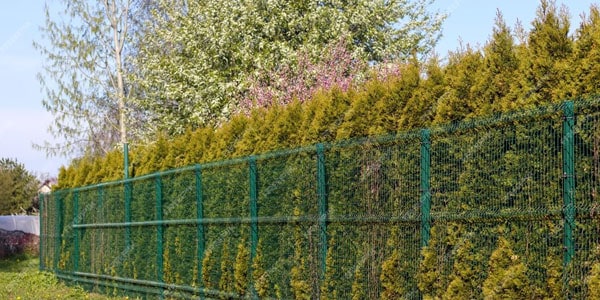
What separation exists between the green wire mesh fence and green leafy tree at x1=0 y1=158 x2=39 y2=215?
33751mm

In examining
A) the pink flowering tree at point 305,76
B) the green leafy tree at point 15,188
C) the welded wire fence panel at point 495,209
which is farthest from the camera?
the green leafy tree at point 15,188

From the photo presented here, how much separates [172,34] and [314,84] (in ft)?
19.8

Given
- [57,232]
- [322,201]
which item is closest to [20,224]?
[57,232]

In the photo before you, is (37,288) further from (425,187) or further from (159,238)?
(425,187)

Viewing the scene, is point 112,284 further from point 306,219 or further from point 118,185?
point 306,219

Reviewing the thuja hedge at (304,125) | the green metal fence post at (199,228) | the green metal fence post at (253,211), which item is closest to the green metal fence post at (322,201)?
the thuja hedge at (304,125)

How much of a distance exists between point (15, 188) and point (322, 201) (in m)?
40.9

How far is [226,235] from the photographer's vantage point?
1359cm

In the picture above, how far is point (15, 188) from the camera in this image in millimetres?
48781

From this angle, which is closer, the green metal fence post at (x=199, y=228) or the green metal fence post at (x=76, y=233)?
the green metal fence post at (x=199, y=228)

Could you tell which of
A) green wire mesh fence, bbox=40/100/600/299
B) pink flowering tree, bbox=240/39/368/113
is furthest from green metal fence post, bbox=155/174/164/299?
pink flowering tree, bbox=240/39/368/113

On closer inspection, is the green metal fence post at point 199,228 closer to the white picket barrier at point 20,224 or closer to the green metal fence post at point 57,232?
the green metal fence post at point 57,232

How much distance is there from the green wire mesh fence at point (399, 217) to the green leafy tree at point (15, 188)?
33751mm

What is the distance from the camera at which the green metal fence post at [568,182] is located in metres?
7.70
